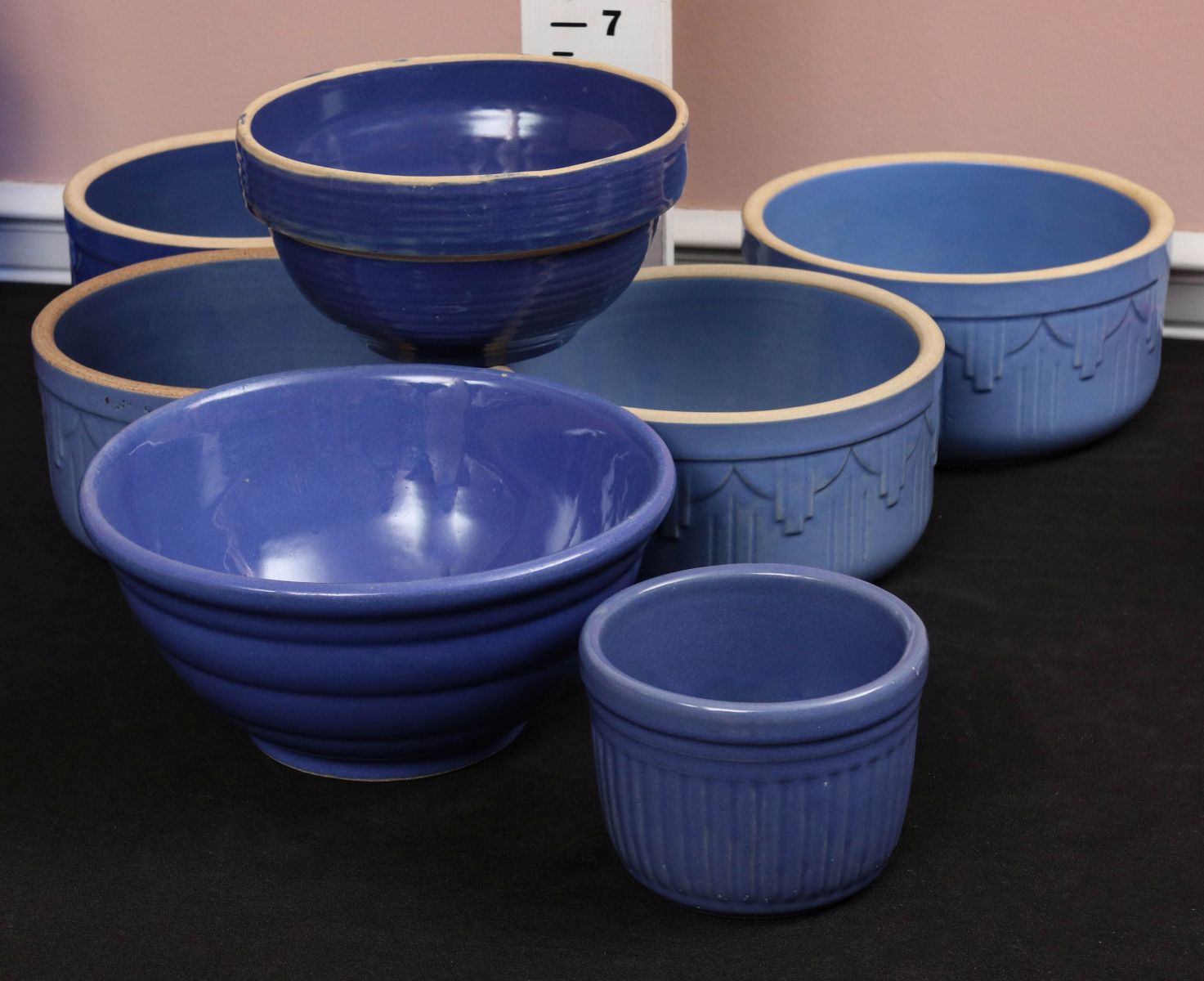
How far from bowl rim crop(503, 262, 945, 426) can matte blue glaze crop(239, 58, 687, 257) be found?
15 centimetres

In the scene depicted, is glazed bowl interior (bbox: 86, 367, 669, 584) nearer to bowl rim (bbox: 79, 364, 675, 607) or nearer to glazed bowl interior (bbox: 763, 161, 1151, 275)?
bowl rim (bbox: 79, 364, 675, 607)

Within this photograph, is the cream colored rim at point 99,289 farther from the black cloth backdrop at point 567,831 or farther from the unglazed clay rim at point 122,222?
the black cloth backdrop at point 567,831

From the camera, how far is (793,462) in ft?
4.12

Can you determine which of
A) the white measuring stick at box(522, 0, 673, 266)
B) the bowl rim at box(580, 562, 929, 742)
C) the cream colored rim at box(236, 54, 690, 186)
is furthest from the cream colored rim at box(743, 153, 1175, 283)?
the bowl rim at box(580, 562, 929, 742)

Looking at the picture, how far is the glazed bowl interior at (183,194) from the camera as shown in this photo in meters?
1.76

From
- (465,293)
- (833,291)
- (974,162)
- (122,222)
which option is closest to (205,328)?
(122,222)

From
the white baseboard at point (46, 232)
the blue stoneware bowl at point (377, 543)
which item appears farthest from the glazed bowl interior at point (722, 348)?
the white baseboard at point (46, 232)

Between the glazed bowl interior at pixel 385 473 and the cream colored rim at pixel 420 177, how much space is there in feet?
0.51

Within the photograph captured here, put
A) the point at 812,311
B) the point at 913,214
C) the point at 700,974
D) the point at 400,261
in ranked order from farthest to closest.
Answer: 1. the point at 913,214
2. the point at 812,311
3. the point at 400,261
4. the point at 700,974

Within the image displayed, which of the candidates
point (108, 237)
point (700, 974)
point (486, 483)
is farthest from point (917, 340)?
point (108, 237)

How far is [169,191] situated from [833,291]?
0.73 meters

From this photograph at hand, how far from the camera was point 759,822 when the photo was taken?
3.15 ft

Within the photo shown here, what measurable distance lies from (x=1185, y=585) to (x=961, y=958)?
Result: 0.50 meters

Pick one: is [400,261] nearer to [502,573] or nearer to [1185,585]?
[502,573]
